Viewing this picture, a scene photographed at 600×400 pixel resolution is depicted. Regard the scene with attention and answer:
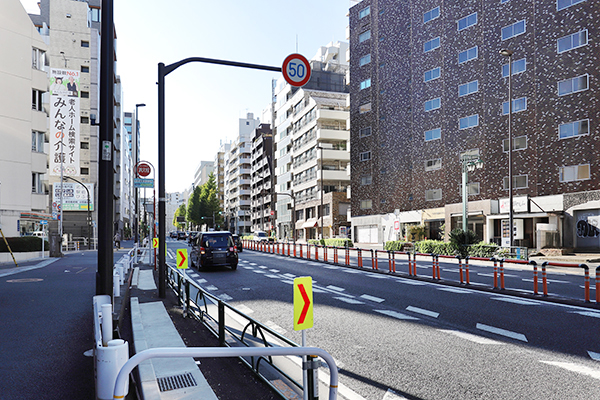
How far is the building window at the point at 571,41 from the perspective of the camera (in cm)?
3266

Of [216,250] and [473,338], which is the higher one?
[216,250]

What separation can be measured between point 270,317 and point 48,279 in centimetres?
1176

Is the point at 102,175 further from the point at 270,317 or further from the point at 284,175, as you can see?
the point at 284,175

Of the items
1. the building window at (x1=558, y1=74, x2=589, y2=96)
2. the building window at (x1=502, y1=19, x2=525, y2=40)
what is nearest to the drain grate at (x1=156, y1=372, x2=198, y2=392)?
the building window at (x1=558, y1=74, x2=589, y2=96)

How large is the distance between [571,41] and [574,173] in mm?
9729

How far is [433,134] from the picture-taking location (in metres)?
46.2

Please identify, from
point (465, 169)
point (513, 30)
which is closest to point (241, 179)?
point (513, 30)

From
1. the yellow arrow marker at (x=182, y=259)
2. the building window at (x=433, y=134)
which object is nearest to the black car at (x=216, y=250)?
the yellow arrow marker at (x=182, y=259)

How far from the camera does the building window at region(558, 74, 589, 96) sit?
32534 millimetres

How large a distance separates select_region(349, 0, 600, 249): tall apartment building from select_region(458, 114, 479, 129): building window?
4.5 inches

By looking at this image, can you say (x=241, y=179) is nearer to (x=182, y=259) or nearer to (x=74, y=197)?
(x=74, y=197)

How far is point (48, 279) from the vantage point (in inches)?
682

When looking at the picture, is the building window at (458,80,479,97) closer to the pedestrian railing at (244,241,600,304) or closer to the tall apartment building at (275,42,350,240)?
the tall apartment building at (275,42,350,240)

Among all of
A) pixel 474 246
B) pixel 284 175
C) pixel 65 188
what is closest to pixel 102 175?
pixel 474 246
